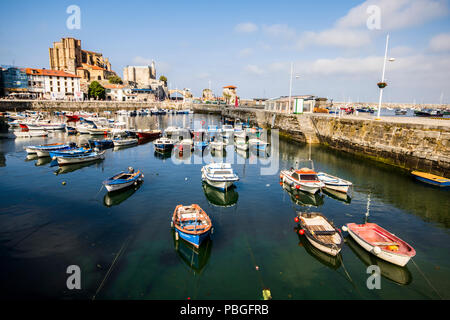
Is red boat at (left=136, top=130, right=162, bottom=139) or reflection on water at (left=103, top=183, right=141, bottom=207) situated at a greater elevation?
red boat at (left=136, top=130, right=162, bottom=139)

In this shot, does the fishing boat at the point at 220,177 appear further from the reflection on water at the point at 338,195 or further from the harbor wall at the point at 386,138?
the harbor wall at the point at 386,138

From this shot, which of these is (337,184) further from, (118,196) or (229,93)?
(229,93)

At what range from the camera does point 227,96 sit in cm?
17350

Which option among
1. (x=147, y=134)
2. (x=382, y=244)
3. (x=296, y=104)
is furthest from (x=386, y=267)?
(x=296, y=104)

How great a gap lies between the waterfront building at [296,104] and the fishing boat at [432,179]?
1429 inches

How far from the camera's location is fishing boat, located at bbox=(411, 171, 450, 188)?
1025 inches

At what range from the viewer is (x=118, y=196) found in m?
23.7

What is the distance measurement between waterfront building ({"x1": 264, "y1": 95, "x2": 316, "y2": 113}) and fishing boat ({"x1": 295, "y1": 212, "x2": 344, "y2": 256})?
48409mm

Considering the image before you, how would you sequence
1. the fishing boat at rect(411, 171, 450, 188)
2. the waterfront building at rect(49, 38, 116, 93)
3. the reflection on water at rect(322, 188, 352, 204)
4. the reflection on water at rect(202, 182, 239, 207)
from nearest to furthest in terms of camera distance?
1. the reflection on water at rect(202, 182, 239, 207)
2. the reflection on water at rect(322, 188, 352, 204)
3. the fishing boat at rect(411, 171, 450, 188)
4. the waterfront building at rect(49, 38, 116, 93)

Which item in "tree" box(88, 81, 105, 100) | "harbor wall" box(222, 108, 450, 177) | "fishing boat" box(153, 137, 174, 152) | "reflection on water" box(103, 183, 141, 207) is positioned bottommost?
"reflection on water" box(103, 183, 141, 207)

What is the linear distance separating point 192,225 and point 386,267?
458 inches

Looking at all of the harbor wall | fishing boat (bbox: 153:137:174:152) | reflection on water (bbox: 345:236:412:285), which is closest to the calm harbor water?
reflection on water (bbox: 345:236:412:285)

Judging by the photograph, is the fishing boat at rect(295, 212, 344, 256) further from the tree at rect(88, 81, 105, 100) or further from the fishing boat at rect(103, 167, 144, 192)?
the tree at rect(88, 81, 105, 100)
